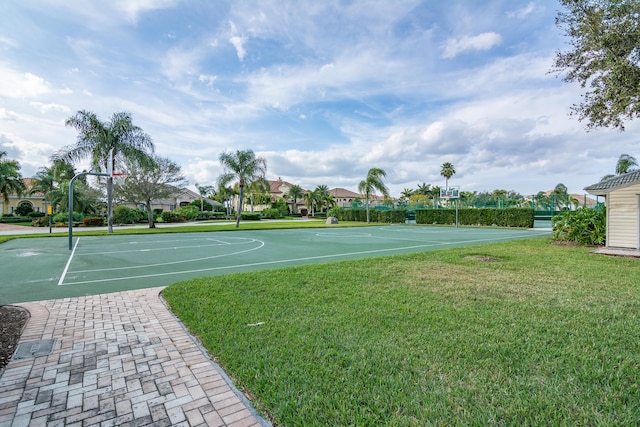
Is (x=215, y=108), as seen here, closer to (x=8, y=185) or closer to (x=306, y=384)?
(x=306, y=384)

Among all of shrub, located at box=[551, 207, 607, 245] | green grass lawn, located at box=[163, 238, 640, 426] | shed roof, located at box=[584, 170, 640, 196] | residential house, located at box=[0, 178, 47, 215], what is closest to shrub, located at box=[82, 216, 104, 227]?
residential house, located at box=[0, 178, 47, 215]

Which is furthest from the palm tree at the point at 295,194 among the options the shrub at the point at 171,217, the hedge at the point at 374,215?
the shrub at the point at 171,217

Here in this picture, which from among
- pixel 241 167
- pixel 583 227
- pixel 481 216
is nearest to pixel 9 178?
pixel 241 167

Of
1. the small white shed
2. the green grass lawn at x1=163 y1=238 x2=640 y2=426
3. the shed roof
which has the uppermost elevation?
the shed roof

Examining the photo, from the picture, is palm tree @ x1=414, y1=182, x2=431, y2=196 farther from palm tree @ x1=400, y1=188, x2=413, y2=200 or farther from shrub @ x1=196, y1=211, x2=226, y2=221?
shrub @ x1=196, y1=211, x2=226, y2=221

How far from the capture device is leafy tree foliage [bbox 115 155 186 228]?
922 inches

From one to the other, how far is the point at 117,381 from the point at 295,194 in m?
64.9

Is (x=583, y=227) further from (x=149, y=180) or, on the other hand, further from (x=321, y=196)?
(x=321, y=196)

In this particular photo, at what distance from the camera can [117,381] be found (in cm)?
276

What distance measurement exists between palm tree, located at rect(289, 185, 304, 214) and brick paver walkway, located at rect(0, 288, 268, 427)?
62.8 meters

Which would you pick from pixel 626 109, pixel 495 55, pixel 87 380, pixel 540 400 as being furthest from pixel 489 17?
pixel 87 380

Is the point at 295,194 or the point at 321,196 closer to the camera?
the point at 321,196

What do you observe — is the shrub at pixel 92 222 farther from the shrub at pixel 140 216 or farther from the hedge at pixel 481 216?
the hedge at pixel 481 216

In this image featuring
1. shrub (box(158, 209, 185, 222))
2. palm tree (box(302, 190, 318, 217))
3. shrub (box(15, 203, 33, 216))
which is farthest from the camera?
palm tree (box(302, 190, 318, 217))
